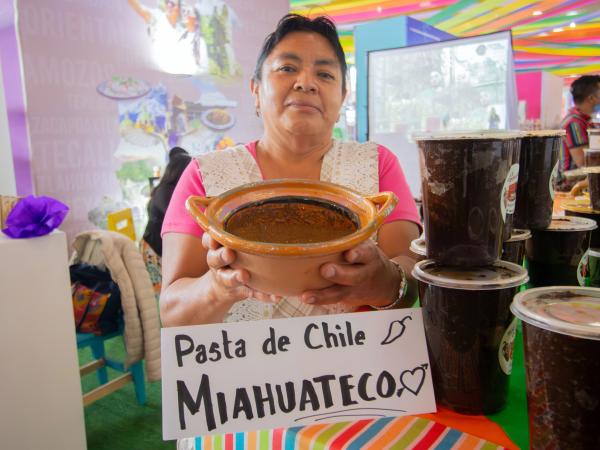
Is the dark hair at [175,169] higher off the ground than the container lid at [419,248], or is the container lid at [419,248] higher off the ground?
the dark hair at [175,169]

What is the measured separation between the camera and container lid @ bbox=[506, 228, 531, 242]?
0.81 m

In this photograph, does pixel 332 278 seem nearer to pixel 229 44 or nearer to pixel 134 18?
pixel 134 18

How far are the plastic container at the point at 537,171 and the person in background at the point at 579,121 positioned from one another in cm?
341

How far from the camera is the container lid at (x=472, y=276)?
605 millimetres

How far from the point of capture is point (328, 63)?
3.94 feet

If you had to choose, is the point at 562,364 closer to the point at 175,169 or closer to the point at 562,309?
the point at 562,309

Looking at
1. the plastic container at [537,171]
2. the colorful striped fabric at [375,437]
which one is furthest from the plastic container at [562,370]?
the plastic container at [537,171]

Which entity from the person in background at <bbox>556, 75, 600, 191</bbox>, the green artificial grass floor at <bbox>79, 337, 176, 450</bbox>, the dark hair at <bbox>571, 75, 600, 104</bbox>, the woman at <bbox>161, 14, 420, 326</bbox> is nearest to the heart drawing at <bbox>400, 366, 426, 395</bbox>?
the woman at <bbox>161, 14, 420, 326</bbox>

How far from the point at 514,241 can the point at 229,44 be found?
13.6ft

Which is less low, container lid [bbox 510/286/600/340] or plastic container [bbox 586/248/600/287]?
container lid [bbox 510/286/600/340]

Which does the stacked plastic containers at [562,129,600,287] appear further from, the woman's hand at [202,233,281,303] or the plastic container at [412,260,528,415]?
the woman's hand at [202,233,281,303]

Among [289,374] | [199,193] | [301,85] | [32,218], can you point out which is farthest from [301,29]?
[32,218]

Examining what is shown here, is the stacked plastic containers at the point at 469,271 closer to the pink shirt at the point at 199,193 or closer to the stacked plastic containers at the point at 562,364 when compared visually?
the stacked plastic containers at the point at 562,364

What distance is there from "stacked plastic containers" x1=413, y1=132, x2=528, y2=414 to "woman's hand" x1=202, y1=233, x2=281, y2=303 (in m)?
0.24
